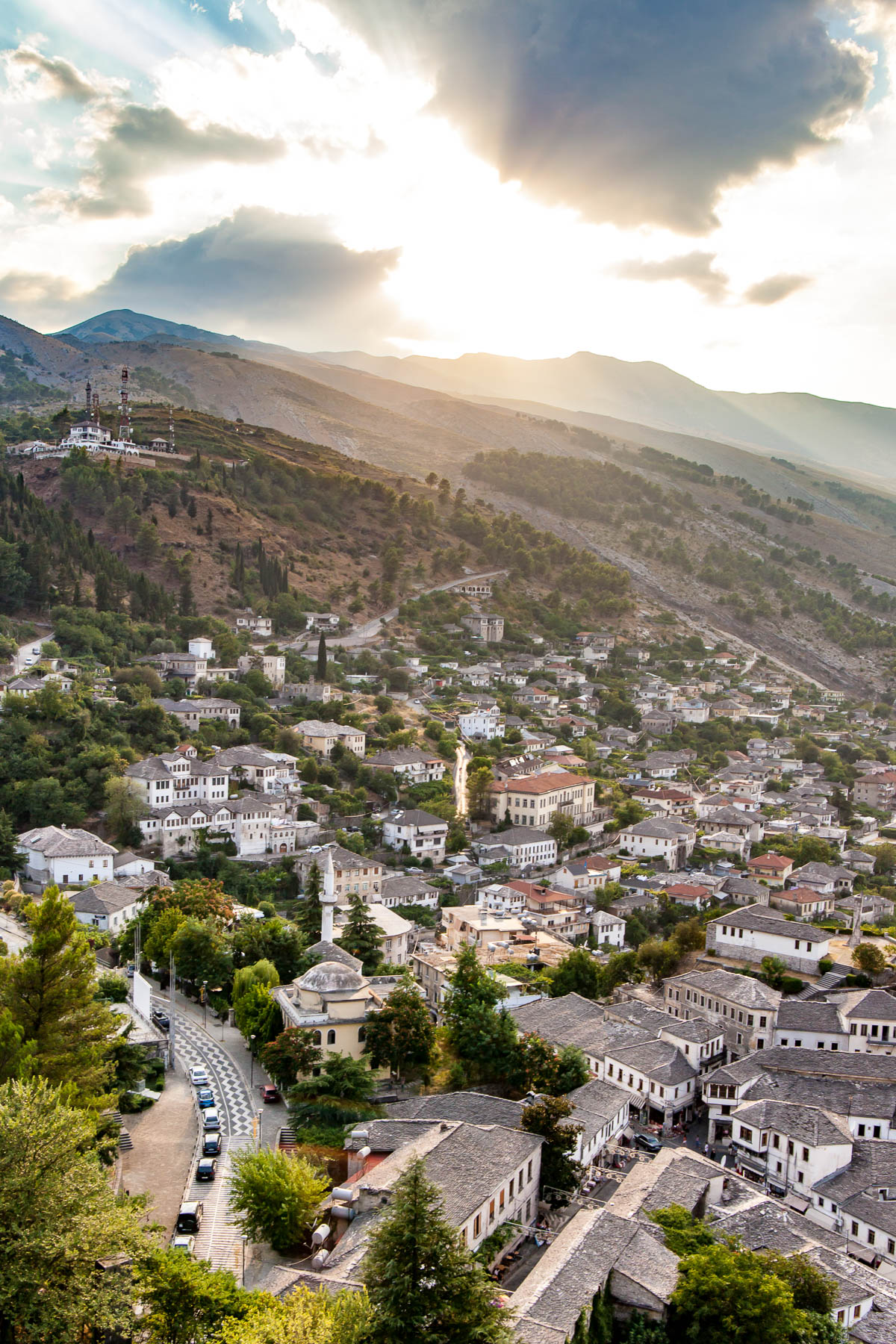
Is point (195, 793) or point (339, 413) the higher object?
point (339, 413)

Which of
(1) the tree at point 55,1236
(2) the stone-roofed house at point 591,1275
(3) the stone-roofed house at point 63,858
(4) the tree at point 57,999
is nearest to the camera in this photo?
(1) the tree at point 55,1236

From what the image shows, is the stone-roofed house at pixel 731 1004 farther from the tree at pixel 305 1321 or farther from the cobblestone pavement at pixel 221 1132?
the tree at pixel 305 1321

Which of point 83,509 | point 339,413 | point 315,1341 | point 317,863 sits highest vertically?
point 339,413

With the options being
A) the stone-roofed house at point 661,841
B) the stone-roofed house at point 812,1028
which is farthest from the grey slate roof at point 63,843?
the stone-roofed house at point 812,1028

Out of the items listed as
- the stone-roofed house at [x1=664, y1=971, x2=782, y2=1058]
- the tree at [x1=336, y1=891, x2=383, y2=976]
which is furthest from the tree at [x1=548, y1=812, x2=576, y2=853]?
the tree at [x1=336, y1=891, x2=383, y2=976]

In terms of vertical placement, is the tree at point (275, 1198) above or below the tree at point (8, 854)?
above

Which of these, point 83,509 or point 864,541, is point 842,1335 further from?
point 864,541

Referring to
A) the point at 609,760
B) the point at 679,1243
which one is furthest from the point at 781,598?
the point at 679,1243
